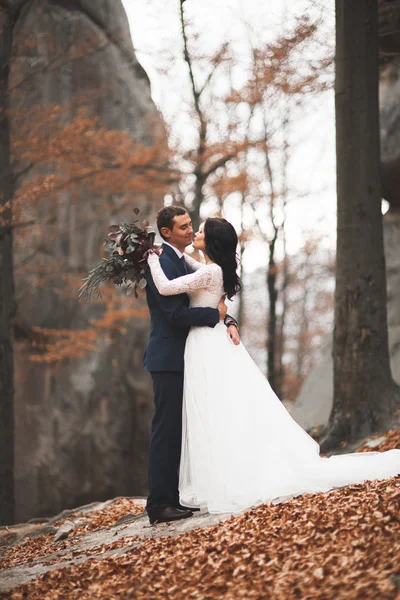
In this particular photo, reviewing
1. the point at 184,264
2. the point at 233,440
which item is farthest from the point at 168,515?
the point at 184,264

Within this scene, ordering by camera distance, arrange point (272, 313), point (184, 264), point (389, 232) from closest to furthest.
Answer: point (184, 264) < point (389, 232) < point (272, 313)

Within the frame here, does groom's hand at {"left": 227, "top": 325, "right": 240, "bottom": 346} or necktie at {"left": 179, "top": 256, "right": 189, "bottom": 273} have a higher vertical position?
necktie at {"left": 179, "top": 256, "right": 189, "bottom": 273}

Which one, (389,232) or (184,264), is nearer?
(184,264)

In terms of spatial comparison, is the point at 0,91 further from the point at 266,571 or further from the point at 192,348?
the point at 266,571

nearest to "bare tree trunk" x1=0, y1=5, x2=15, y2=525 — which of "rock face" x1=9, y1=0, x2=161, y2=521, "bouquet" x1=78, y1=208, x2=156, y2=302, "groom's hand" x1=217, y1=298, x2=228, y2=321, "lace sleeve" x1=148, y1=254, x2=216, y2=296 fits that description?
"bouquet" x1=78, y1=208, x2=156, y2=302

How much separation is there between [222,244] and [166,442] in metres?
1.61

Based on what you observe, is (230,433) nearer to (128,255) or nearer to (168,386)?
(168,386)

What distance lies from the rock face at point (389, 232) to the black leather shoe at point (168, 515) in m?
6.02

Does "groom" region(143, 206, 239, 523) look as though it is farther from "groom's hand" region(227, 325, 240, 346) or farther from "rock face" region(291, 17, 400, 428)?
"rock face" region(291, 17, 400, 428)

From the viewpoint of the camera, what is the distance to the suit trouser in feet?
17.1

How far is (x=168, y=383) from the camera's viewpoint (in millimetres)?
5281

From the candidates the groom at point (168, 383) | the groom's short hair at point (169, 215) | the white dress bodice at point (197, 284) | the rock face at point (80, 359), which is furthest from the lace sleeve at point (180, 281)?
the rock face at point (80, 359)

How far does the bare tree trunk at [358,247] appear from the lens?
314 inches

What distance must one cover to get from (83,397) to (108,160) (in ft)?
16.8
